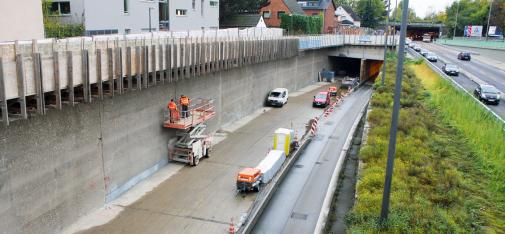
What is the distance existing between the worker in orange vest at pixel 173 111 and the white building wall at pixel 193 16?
77.4 ft

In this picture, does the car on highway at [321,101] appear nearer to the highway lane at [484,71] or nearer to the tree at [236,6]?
the highway lane at [484,71]

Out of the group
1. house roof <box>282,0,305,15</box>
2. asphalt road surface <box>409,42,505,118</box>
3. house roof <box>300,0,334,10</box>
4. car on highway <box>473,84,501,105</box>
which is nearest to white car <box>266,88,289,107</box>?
car on highway <box>473,84,501,105</box>

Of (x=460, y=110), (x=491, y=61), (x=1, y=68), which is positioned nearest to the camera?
(x=1, y=68)

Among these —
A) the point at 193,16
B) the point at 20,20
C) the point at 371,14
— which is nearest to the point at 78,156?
the point at 20,20

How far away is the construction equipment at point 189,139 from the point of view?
88.1 feet

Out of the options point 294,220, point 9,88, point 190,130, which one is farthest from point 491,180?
point 9,88

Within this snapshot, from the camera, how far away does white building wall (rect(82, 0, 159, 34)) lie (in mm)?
36312

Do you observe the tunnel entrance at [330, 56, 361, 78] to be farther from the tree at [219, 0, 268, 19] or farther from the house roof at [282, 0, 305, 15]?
the tree at [219, 0, 268, 19]

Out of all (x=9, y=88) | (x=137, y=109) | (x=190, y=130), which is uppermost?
(x=9, y=88)

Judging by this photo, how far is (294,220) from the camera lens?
2067cm

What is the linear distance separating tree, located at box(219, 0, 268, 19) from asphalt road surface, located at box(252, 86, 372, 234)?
3041 cm

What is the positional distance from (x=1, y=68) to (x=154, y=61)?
32.4 feet

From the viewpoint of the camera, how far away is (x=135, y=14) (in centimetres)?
4206

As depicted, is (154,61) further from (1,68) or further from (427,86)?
(427,86)
